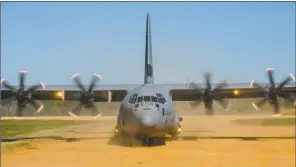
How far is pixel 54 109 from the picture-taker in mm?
99938

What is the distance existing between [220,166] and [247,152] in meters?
5.47

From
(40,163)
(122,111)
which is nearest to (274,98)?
(122,111)

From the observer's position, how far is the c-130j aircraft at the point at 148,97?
20688mm

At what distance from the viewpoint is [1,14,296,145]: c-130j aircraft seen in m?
20.7

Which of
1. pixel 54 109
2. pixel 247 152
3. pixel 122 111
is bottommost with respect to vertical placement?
pixel 54 109

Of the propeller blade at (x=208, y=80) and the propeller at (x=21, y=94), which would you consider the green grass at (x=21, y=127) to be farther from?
the propeller blade at (x=208, y=80)

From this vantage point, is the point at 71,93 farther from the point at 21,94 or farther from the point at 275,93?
the point at 275,93

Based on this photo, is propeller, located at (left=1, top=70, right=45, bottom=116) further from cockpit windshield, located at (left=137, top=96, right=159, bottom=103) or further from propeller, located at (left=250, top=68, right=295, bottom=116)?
propeller, located at (left=250, top=68, right=295, bottom=116)

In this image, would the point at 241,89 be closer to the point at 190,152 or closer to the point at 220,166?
the point at 190,152

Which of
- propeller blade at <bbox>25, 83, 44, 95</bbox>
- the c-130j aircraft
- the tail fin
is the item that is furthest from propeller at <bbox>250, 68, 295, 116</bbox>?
propeller blade at <bbox>25, 83, 44, 95</bbox>

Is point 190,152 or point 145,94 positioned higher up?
point 145,94

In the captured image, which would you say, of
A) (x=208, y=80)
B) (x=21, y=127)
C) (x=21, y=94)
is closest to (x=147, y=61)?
(x=208, y=80)

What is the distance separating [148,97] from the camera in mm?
21438

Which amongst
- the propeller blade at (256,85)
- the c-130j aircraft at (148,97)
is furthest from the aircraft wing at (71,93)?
the propeller blade at (256,85)
